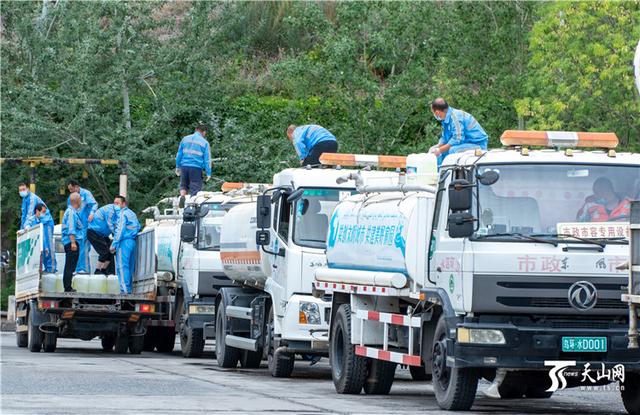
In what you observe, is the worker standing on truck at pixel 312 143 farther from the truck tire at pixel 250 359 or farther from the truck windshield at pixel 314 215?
the truck tire at pixel 250 359

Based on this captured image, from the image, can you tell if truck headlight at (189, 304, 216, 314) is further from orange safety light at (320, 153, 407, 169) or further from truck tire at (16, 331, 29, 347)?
orange safety light at (320, 153, 407, 169)

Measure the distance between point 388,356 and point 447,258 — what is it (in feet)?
6.40

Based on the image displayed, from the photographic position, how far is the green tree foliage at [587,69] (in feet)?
119

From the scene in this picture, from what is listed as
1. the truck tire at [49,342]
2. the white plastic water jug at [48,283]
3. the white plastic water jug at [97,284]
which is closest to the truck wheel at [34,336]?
the truck tire at [49,342]

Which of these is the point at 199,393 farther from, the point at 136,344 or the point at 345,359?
the point at 136,344

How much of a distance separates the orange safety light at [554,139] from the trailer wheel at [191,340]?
10751 millimetres

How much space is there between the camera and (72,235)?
26484mm

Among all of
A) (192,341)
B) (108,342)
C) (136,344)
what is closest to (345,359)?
(192,341)

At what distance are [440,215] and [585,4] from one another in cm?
2268

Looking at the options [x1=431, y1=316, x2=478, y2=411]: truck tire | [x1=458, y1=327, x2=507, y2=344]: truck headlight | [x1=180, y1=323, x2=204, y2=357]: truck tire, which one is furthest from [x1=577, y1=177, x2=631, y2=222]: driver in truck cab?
[x1=180, y1=323, x2=204, y2=357]: truck tire

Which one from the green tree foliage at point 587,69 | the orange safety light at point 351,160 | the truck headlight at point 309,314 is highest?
the green tree foliage at point 587,69

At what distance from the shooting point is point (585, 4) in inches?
1438

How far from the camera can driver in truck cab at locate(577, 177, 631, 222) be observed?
564 inches

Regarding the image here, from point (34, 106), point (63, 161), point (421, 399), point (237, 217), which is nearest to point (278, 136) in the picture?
point (34, 106)
